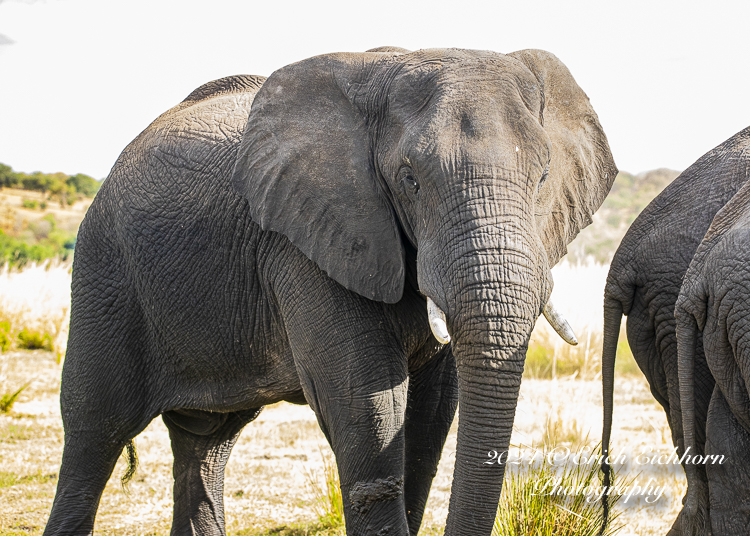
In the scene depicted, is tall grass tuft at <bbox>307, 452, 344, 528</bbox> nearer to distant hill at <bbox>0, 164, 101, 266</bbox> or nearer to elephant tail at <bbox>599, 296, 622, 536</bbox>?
elephant tail at <bbox>599, 296, 622, 536</bbox>

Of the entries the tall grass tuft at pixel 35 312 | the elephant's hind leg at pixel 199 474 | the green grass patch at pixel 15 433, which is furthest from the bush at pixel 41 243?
the elephant's hind leg at pixel 199 474

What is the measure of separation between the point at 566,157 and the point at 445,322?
1.40 meters

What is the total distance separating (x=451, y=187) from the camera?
12.2ft

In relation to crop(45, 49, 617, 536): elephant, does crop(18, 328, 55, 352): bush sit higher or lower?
lower

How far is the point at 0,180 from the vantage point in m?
46.2

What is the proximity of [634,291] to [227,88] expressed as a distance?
288cm

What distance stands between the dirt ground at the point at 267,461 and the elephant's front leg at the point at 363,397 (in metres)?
1.12

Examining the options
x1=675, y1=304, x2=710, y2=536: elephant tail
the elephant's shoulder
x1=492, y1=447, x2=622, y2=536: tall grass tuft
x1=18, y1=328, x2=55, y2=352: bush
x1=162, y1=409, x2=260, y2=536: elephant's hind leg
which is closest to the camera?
x1=675, y1=304, x2=710, y2=536: elephant tail

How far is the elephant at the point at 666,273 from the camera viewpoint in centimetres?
468

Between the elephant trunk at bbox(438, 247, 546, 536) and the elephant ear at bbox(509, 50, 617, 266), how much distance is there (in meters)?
0.73

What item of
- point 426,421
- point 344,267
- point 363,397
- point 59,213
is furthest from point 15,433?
point 59,213

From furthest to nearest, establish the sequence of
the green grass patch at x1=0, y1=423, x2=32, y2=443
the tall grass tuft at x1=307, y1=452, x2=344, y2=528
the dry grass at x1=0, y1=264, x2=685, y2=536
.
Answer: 1. the green grass patch at x1=0, y1=423, x2=32, y2=443
2. the dry grass at x1=0, y1=264, x2=685, y2=536
3. the tall grass tuft at x1=307, y1=452, x2=344, y2=528

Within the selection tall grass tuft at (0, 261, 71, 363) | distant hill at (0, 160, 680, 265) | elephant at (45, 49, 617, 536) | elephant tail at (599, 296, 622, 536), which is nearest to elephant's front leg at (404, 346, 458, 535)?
elephant at (45, 49, 617, 536)

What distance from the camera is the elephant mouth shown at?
3.55 m
